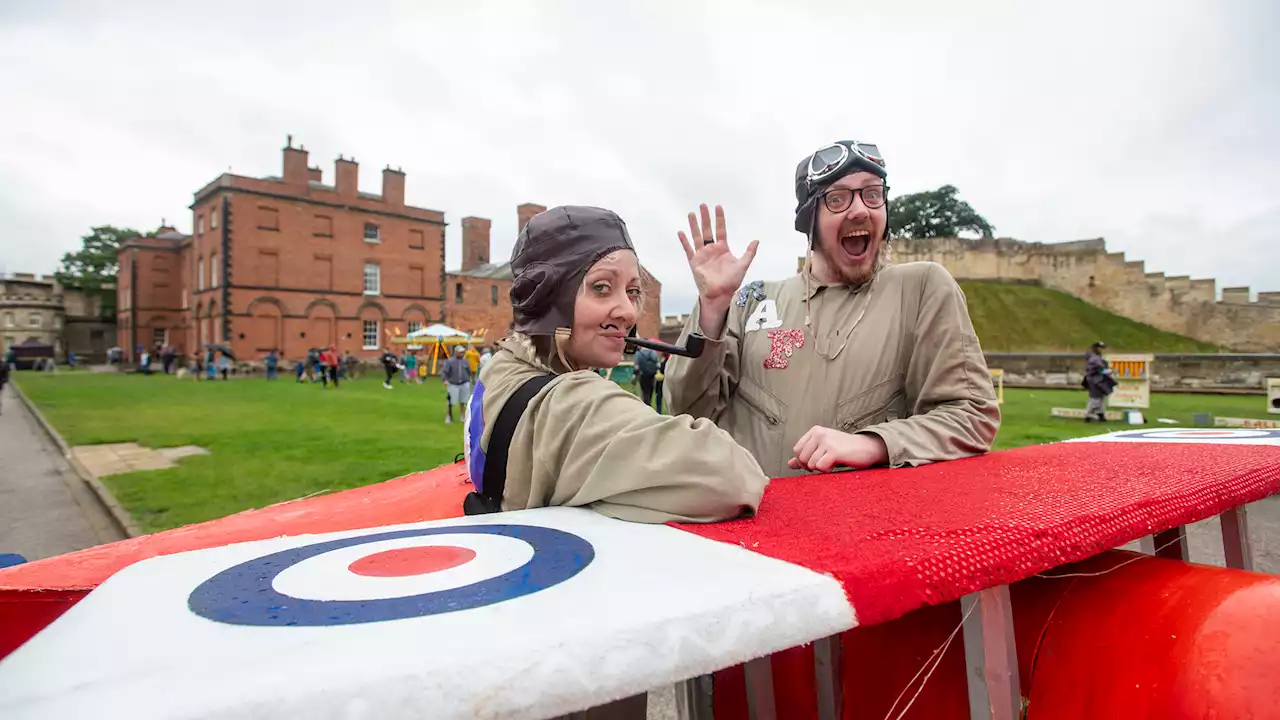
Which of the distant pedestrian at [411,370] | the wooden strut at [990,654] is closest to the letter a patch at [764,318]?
the wooden strut at [990,654]

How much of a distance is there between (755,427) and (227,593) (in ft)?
5.93

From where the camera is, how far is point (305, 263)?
41750 millimetres

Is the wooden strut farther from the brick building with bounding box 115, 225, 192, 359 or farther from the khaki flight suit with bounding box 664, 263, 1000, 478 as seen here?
the brick building with bounding box 115, 225, 192, 359

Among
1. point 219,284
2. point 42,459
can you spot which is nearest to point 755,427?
point 42,459

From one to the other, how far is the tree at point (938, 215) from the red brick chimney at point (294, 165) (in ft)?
169

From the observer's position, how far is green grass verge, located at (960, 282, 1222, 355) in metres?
41.9

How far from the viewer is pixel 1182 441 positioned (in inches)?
95.8

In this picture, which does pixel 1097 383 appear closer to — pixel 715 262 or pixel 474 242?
pixel 715 262

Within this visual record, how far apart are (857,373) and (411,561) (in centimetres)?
167

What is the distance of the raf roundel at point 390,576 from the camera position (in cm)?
82

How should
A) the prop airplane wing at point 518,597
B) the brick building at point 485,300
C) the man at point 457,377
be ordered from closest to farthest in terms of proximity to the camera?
the prop airplane wing at point 518,597, the man at point 457,377, the brick building at point 485,300

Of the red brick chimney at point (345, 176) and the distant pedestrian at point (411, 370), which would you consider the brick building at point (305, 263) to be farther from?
the distant pedestrian at point (411, 370)

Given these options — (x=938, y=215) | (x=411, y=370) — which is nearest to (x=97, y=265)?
(x=411, y=370)

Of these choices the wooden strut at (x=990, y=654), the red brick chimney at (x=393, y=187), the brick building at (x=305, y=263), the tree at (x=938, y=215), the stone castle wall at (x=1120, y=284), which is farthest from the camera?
the tree at (x=938, y=215)
